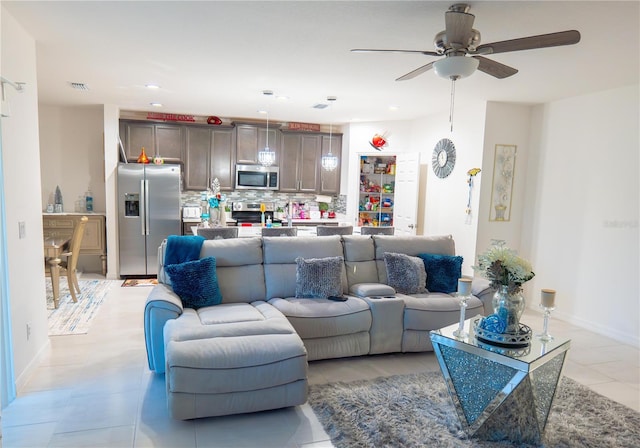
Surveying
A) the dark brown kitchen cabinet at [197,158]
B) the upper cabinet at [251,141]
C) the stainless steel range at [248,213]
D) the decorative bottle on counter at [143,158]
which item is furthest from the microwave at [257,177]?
the decorative bottle on counter at [143,158]

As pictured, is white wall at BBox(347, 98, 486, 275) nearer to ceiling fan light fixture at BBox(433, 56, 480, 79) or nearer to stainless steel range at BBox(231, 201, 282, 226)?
stainless steel range at BBox(231, 201, 282, 226)

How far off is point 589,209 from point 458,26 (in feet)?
11.2

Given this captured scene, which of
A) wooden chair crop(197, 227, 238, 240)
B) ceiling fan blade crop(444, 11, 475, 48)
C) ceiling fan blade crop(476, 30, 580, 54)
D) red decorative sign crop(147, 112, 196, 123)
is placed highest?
red decorative sign crop(147, 112, 196, 123)

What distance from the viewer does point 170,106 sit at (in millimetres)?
6434

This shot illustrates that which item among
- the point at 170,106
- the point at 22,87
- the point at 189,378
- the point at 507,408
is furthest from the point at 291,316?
the point at 170,106

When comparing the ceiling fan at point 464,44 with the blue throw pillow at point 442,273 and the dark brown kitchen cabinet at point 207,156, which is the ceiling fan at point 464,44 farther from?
the dark brown kitchen cabinet at point 207,156

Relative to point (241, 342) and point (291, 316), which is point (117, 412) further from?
point (291, 316)

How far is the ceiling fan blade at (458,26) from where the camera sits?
251cm

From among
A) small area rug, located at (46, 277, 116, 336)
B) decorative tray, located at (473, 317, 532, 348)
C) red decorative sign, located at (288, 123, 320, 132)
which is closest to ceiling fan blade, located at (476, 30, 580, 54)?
decorative tray, located at (473, 317, 532, 348)

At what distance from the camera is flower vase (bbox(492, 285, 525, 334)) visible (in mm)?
2643

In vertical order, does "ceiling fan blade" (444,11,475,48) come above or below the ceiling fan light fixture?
above

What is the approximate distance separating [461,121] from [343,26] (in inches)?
133

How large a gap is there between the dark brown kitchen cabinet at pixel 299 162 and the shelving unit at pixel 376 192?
874 millimetres

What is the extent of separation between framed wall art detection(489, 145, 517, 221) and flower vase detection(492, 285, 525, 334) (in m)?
3.21
